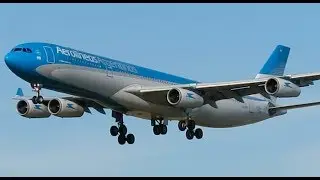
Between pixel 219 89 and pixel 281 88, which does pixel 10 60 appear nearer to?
pixel 219 89

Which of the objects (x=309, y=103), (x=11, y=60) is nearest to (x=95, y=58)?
(x=11, y=60)

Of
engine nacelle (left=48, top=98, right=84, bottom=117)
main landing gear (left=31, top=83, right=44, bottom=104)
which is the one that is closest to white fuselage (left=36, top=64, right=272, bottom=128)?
main landing gear (left=31, top=83, right=44, bottom=104)

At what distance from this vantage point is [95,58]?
2479 inches

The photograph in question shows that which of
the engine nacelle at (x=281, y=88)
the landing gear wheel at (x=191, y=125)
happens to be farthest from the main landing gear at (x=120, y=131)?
the engine nacelle at (x=281, y=88)

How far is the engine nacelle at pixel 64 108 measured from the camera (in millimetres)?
66562

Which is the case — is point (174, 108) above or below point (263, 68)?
below

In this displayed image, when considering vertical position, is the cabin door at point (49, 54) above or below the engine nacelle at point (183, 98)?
above

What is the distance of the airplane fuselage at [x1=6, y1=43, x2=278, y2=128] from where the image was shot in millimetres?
60031

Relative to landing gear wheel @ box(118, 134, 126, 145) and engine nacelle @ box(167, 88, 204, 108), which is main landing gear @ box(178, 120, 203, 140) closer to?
engine nacelle @ box(167, 88, 204, 108)

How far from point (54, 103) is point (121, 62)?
623cm

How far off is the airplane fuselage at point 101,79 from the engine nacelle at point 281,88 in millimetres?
6997

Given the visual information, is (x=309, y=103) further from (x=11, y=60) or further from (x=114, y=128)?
(x=11, y=60)

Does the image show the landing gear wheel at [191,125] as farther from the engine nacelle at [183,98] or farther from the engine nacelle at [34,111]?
the engine nacelle at [34,111]

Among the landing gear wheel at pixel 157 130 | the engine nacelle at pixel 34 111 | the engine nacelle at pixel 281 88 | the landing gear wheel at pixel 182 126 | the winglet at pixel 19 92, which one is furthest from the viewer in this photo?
the winglet at pixel 19 92
